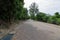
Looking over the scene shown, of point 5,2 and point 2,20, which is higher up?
point 5,2

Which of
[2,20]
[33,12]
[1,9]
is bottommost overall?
[33,12]

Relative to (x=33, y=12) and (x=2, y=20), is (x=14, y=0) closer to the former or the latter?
(x=2, y=20)

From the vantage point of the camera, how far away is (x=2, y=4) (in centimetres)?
2319

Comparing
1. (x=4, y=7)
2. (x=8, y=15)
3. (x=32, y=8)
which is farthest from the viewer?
(x=32, y=8)

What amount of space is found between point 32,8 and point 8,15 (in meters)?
102

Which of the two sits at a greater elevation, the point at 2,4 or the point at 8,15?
the point at 2,4

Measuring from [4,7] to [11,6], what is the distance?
116 cm

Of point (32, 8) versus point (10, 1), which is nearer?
point (10, 1)

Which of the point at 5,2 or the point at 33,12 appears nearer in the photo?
the point at 5,2

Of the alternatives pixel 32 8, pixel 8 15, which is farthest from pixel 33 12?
pixel 8 15

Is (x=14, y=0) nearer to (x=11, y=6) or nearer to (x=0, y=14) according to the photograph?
(x=11, y=6)

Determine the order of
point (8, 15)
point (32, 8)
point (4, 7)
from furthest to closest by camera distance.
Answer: point (32, 8)
point (8, 15)
point (4, 7)

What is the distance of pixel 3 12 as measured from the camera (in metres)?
23.9

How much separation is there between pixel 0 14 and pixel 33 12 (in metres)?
103
